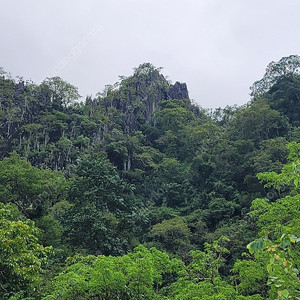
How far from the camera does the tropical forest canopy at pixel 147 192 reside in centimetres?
608

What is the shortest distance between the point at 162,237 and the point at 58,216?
4591 millimetres

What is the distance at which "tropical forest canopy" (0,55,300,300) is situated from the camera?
6.08 m

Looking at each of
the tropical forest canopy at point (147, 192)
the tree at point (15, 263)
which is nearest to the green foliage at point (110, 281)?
the tropical forest canopy at point (147, 192)

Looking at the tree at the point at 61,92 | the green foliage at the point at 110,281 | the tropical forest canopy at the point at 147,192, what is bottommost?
the green foliage at the point at 110,281

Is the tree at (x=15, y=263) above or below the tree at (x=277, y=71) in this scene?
below

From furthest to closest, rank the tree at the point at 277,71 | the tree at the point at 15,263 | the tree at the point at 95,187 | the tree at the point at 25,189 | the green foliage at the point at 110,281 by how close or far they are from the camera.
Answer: the tree at the point at 277,71
the tree at the point at 95,187
the tree at the point at 25,189
the green foliage at the point at 110,281
the tree at the point at 15,263

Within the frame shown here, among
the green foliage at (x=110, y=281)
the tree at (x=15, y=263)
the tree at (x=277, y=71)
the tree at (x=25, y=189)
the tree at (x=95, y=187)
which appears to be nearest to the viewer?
the tree at (x=15, y=263)

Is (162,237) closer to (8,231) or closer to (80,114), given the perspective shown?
(8,231)

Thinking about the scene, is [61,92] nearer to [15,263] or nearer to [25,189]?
[25,189]

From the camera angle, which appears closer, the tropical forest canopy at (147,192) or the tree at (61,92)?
the tropical forest canopy at (147,192)

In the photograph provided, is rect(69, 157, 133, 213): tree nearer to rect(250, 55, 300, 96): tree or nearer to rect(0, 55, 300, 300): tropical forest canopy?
rect(0, 55, 300, 300): tropical forest canopy

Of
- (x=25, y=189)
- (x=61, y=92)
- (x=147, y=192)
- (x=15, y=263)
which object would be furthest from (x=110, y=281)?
(x=61, y=92)

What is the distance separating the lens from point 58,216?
563 inches

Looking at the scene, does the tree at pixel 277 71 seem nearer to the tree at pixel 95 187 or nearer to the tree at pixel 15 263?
the tree at pixel 95 187
